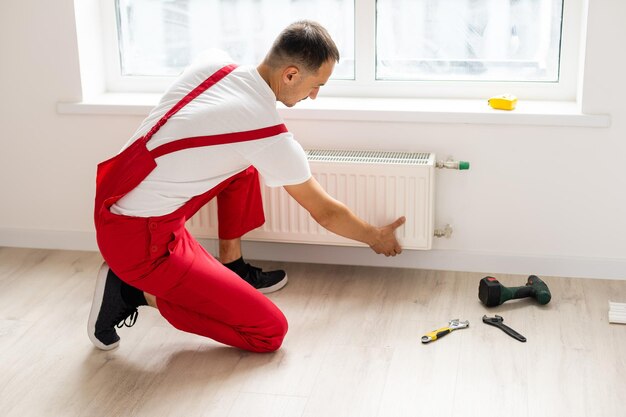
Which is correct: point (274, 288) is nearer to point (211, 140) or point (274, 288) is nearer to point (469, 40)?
point (211, 140)

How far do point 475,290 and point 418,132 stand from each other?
1.91ft

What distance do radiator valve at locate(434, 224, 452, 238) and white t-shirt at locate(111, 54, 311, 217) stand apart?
80cm

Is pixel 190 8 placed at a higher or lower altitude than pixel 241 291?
higher

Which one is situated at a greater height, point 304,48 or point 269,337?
point 304,48

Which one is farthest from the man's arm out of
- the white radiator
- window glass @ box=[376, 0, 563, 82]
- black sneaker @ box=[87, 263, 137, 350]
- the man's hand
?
window glass @ box=[376, 0, 563, 82]

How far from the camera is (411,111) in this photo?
2906 mm

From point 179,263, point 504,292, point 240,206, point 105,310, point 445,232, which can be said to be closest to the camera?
point 179,263

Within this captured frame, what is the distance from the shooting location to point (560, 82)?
2992mm

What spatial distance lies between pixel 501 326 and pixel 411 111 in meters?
0.81

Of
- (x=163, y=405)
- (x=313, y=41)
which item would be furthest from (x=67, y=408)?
(x=313, y=41)

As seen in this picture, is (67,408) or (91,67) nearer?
(67,408)

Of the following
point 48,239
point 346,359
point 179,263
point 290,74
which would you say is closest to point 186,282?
point 179,263

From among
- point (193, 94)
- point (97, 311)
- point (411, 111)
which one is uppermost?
point (193, 94)

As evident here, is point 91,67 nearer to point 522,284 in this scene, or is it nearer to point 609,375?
point 522,284
